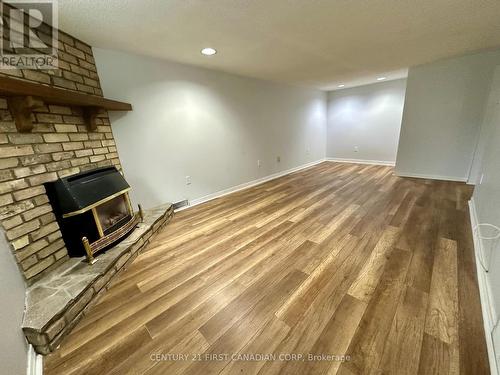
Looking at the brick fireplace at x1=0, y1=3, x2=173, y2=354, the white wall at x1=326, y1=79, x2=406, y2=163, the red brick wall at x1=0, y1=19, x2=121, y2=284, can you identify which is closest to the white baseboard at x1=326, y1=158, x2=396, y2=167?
the white wall at x1=326, y1=79, x2=406, y2=163

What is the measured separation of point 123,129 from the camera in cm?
247

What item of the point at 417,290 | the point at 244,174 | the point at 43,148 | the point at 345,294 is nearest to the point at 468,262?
the point at 417,290

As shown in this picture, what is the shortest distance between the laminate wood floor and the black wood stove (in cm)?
38

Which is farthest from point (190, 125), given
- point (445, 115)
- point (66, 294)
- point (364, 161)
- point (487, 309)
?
point (364, 161)

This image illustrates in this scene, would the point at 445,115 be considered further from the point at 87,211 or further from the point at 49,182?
the point at 49,182

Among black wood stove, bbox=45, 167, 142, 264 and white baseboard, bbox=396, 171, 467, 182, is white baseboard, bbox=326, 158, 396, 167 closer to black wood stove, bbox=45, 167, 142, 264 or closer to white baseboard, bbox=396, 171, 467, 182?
white baseboard, bbox=396, 171, 467, 182

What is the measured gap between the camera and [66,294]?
1.31 metres

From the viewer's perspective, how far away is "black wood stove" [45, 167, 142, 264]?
1.60 metres

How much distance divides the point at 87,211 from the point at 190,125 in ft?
6.26

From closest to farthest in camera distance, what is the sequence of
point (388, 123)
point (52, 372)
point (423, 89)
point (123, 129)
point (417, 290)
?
point (52, 372), point (417, 290), point (123, 129), point (423, 89), point (388, 123)

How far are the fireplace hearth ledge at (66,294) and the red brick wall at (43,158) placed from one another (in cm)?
15

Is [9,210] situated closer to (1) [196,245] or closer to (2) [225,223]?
(1) [196,245]

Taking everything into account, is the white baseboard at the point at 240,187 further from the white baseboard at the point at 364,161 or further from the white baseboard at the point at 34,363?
the white baseboard at the point at 34,363

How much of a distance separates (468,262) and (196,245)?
2514mm
